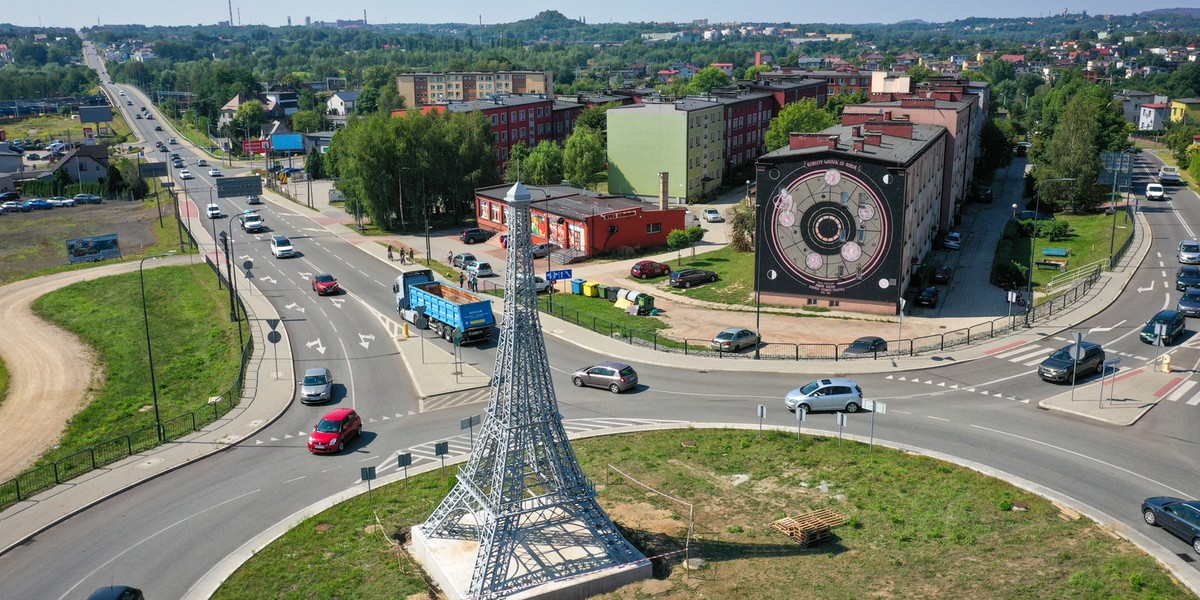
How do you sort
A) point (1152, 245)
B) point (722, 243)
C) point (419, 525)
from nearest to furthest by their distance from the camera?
point (419, 525)
point (1152, 245)
point (722, 243)

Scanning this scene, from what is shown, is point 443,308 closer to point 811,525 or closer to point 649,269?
point 649,269

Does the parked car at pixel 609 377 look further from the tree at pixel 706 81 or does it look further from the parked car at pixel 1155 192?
the tree at pixel 706 81

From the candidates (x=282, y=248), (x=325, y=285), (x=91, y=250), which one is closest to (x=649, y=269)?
(x=325, y=285)

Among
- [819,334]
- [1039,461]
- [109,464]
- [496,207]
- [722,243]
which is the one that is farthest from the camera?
[496,207]

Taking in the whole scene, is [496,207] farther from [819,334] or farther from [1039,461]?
[1039,461]

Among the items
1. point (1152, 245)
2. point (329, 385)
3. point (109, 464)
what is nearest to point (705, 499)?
point (329, 385)

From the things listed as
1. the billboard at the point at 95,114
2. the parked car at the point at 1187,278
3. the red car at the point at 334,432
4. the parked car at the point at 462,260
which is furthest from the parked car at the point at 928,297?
the billboard at the point at 95,114

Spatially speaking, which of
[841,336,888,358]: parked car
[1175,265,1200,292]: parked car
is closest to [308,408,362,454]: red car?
[841,336,888,358]: parked car
